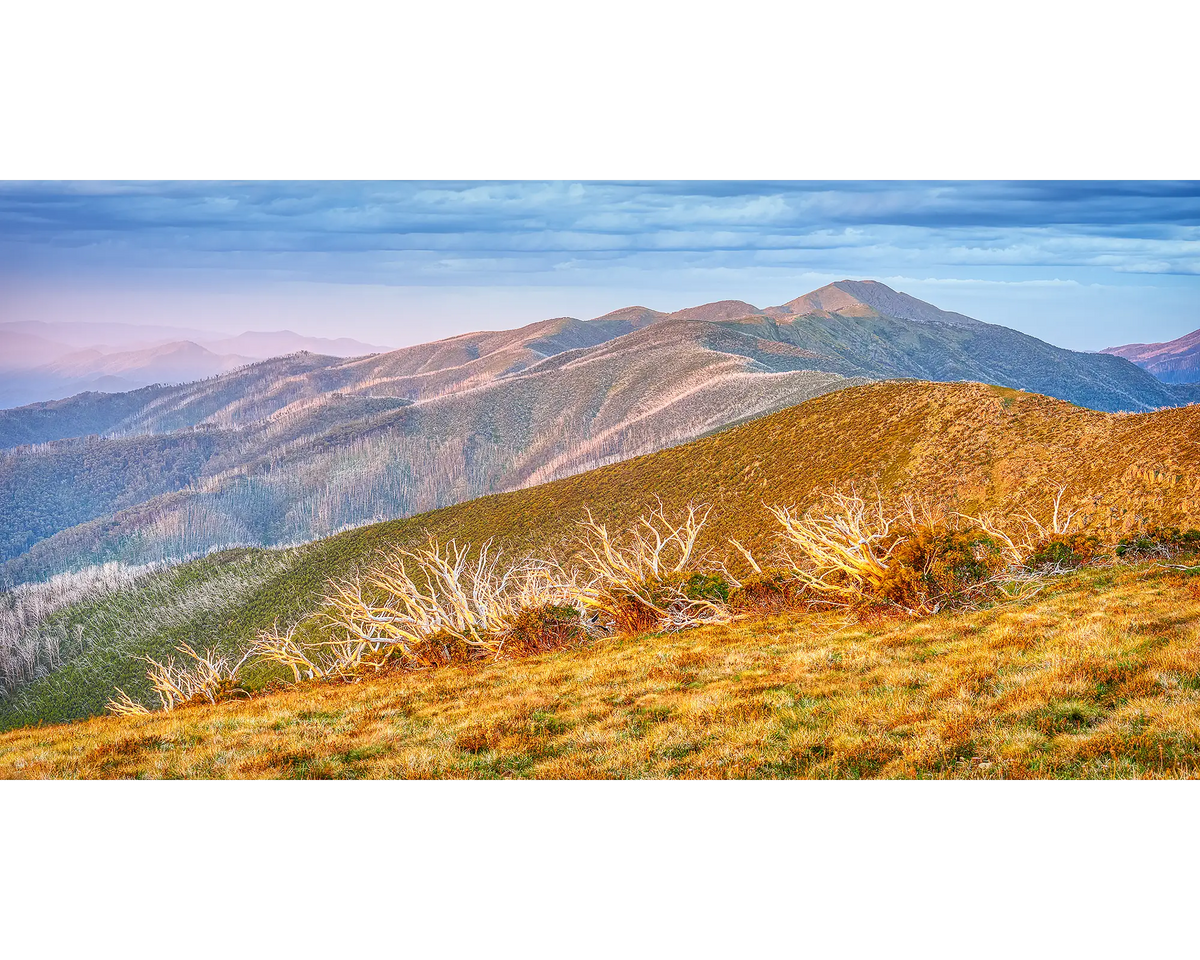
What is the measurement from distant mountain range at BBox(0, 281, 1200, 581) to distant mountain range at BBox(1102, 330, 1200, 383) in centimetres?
85

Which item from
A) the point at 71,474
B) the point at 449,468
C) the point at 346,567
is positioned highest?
the point at 71,474

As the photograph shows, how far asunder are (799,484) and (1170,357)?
971 centimetres

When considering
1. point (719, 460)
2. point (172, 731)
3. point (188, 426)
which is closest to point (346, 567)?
point (188, 426)

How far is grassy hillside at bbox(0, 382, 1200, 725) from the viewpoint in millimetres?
9984

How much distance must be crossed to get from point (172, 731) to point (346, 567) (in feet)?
53.2

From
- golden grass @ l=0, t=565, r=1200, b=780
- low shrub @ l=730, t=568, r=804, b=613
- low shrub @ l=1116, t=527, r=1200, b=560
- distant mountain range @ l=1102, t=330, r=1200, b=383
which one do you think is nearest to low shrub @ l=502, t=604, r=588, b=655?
golden grass @ l=0, t=565, r=1200, b=780

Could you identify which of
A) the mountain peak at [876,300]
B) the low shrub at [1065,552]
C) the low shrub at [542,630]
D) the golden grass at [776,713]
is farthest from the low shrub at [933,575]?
the mountain peak at [876,300]

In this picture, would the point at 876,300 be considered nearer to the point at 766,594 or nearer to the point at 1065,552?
the point at 1065,552

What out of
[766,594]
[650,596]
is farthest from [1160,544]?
[650,596]

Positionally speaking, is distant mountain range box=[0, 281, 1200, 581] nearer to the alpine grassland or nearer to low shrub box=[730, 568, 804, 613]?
the alpine grassland

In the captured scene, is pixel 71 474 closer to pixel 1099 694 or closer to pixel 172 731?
pixel 172 731

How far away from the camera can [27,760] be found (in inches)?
224

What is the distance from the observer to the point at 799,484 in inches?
698

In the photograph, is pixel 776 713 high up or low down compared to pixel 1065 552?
down
